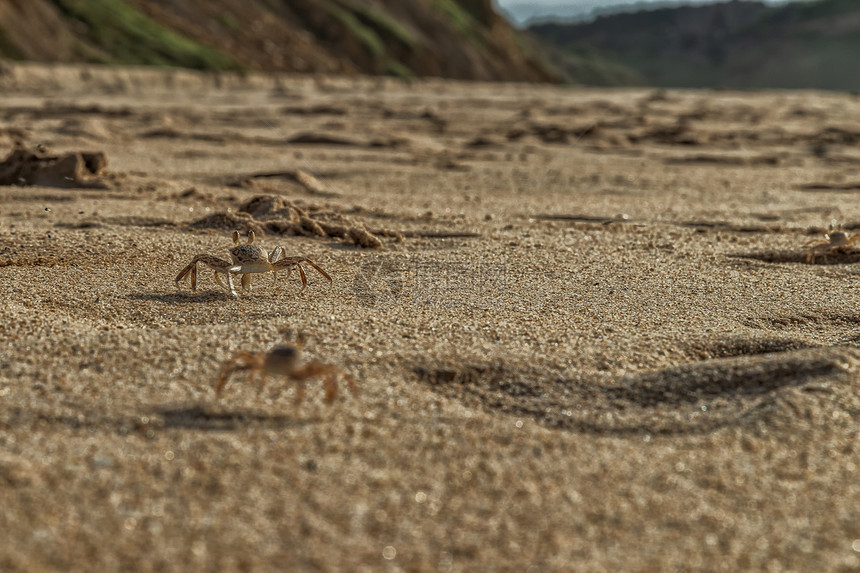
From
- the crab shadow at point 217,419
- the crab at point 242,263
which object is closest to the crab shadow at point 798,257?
the crab at point 242,263

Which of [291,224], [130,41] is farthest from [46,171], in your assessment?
[130,41]

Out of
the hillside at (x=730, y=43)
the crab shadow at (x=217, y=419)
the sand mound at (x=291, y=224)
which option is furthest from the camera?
the hillside at (x=730, y=43)

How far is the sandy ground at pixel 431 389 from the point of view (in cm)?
165

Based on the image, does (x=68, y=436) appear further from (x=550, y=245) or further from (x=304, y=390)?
(x=550, y=245)

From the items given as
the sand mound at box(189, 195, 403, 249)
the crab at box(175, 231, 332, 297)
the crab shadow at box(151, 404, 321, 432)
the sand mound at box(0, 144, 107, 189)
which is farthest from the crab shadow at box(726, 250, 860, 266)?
the sand mound at box(0, 144, 107, 189)

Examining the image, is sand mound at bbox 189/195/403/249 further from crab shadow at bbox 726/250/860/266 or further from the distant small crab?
the distant small crab

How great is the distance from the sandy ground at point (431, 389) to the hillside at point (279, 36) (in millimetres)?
19131

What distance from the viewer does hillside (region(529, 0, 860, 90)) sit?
199 ft

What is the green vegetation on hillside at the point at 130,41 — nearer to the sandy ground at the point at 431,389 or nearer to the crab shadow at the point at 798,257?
the sandy ground at the point at 431,389

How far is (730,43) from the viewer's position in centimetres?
7069

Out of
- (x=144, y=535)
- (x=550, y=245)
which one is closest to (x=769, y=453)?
(x=144, y=535)

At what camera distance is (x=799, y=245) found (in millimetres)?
4570

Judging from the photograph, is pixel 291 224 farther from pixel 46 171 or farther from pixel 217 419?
pixel 217 419

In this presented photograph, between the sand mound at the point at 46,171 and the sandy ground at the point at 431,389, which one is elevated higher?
the sand mound at the point at 46,171
